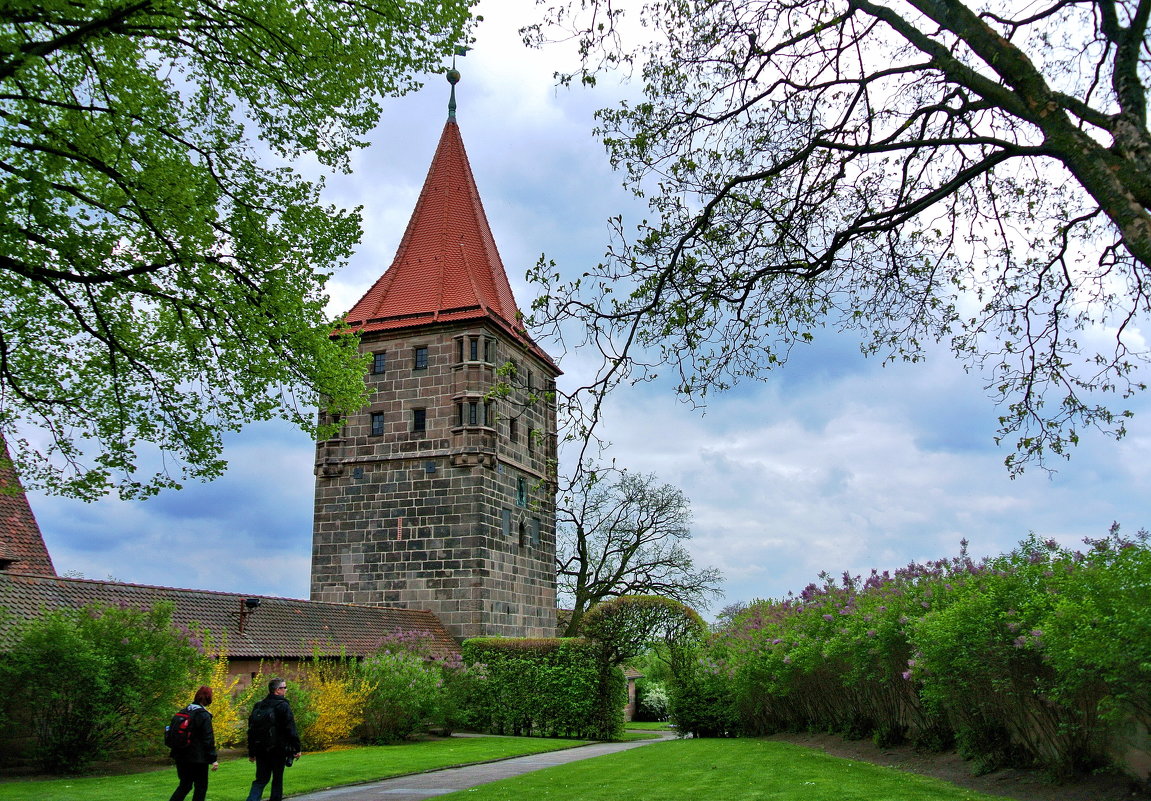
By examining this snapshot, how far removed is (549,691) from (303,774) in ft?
37.7

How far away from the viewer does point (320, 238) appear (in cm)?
1575

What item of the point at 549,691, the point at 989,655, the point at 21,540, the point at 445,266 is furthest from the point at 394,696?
the point at 445,266

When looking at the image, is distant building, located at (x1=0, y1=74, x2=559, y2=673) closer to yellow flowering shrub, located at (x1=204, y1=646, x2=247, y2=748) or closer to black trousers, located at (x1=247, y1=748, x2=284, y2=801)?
yellow flowering shrub, located at (x1=204, y1=646, x2=247, y2=748)

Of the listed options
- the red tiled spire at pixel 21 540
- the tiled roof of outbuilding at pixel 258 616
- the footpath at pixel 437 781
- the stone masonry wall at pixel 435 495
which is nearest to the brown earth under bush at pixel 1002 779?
the footpath at pixel 437 781

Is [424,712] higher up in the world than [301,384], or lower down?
lower down

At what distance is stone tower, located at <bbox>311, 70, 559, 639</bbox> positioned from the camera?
95.8ft

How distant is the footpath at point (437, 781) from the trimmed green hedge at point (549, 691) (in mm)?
5243

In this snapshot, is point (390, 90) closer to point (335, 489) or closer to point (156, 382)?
point (156, 382)

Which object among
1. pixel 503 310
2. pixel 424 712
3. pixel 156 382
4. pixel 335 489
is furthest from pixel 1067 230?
pixel 335 489

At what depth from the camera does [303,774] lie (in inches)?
597

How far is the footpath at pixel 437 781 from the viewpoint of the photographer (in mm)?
12945

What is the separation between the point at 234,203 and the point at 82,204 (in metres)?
2.31

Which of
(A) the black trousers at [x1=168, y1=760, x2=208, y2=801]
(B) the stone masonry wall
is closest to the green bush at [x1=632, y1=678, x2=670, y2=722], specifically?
(B) the stone masonry wall

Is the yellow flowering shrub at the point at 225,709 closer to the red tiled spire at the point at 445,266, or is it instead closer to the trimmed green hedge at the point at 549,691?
the trimmed green hedge at the point at 549,691
